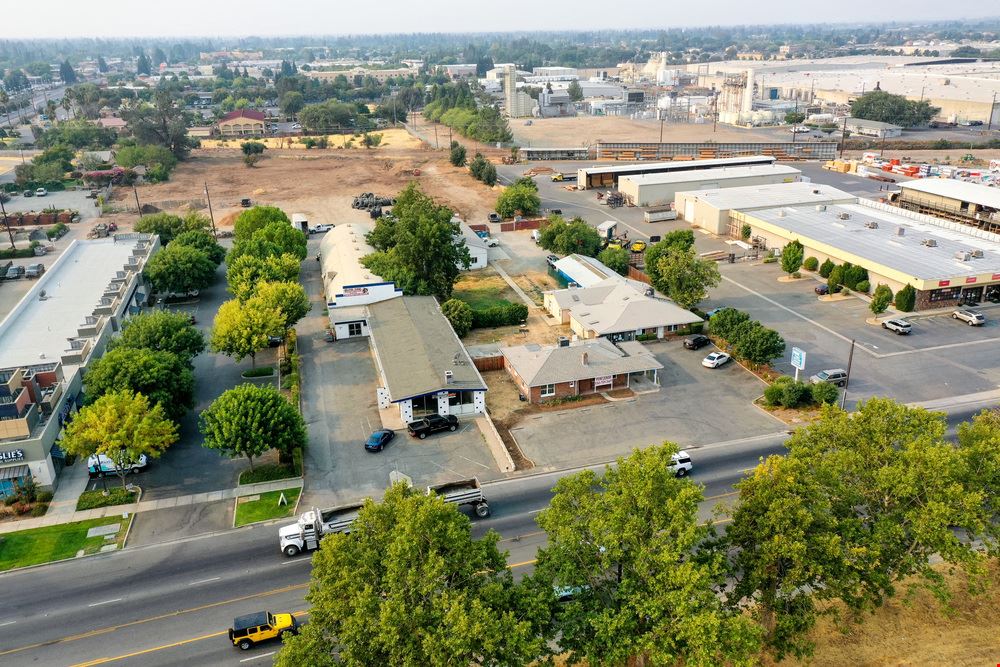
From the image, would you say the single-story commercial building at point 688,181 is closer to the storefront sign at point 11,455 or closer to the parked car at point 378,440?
the parked car at point 378,440

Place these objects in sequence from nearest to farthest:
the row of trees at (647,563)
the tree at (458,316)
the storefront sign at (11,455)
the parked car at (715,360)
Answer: the row of trees at (647,563), the storefront sign at (11,455), the parked car at (715,360), the tree at (458,316)

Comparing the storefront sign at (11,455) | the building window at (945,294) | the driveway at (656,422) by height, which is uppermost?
the storefront sign at (11,455)

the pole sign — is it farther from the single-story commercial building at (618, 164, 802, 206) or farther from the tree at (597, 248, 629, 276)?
the single-story commercial building at (618, 164, 802, 206)

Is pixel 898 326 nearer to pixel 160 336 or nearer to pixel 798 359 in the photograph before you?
pixel 798 359

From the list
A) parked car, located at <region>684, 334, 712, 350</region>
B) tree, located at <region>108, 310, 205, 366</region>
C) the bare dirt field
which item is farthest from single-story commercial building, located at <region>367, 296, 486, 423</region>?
the bare dirt field

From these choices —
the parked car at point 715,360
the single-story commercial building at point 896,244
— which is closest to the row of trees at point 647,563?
the parked car at point 715,360

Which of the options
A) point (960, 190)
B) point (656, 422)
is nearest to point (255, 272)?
point (656, 422)
